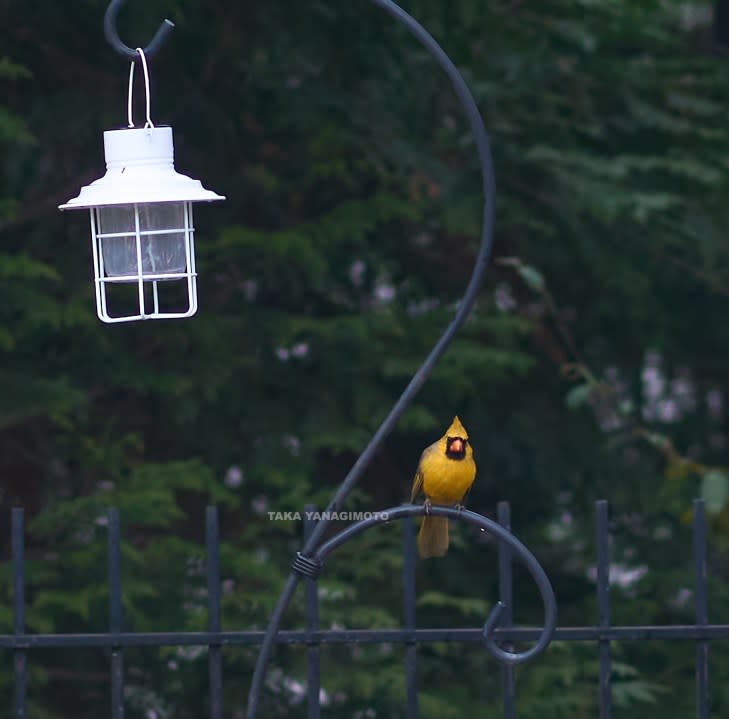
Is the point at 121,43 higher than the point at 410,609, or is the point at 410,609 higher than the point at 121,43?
the point at 121,43

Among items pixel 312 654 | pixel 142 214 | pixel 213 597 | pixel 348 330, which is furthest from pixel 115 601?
pixel 348 330

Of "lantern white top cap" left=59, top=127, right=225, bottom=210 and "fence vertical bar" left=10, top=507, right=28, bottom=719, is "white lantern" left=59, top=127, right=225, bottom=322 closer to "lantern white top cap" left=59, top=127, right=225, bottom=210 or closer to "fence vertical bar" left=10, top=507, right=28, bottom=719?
"lantern white top cap" left=59, top=127, right=225, bottom=210

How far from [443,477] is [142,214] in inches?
41.7

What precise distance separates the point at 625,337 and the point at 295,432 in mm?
2241

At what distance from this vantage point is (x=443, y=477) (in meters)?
3.22

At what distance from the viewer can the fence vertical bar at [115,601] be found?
284cm

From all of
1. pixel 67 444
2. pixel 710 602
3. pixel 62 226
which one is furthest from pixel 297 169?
pixel 710 602

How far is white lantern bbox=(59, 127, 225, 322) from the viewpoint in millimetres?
2434

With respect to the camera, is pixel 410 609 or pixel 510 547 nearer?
pixel 510 547

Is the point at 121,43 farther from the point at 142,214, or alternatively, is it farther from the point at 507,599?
the point at 507,599


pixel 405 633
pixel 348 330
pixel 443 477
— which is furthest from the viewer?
pixel 348 330

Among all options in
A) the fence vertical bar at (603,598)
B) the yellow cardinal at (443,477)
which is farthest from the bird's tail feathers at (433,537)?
the fence vertical bar at (603,598)

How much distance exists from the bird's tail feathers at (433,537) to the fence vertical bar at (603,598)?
554 millimetres

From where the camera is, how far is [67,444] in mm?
5141
